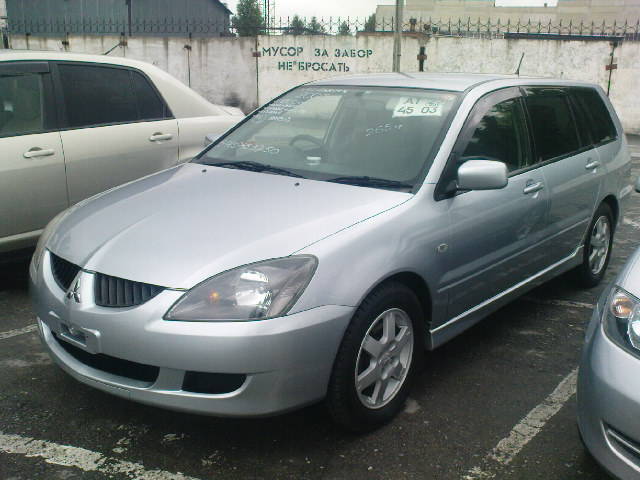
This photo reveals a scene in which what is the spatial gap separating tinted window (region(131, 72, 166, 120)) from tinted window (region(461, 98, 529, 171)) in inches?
110

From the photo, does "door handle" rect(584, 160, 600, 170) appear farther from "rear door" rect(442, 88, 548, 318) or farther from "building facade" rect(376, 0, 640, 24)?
"building facade" rect(376, 0, 640, 24)

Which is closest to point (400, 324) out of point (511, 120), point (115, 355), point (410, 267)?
point (410, 267)

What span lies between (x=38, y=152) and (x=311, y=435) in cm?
287

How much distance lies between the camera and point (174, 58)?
63.1ft

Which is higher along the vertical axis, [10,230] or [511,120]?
[511,120]

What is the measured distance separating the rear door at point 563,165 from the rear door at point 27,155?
318cm

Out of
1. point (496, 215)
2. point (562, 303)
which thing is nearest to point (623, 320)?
point (496, 215)

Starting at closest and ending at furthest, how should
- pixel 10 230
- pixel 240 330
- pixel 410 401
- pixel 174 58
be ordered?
pixel 240 330 → pixel 410 401 → pixel 10 230 → pixel 174 58

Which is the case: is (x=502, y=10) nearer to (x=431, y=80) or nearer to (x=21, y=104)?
(x=431, y=80)

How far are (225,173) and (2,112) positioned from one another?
75.8 inches

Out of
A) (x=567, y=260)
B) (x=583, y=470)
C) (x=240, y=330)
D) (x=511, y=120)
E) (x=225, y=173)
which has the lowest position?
(x=583, y=470)

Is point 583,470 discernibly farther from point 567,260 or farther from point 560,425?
point 567,260

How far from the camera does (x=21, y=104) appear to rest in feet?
15.7

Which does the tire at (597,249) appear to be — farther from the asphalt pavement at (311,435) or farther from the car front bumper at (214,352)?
the car front bumper at (214,352)
